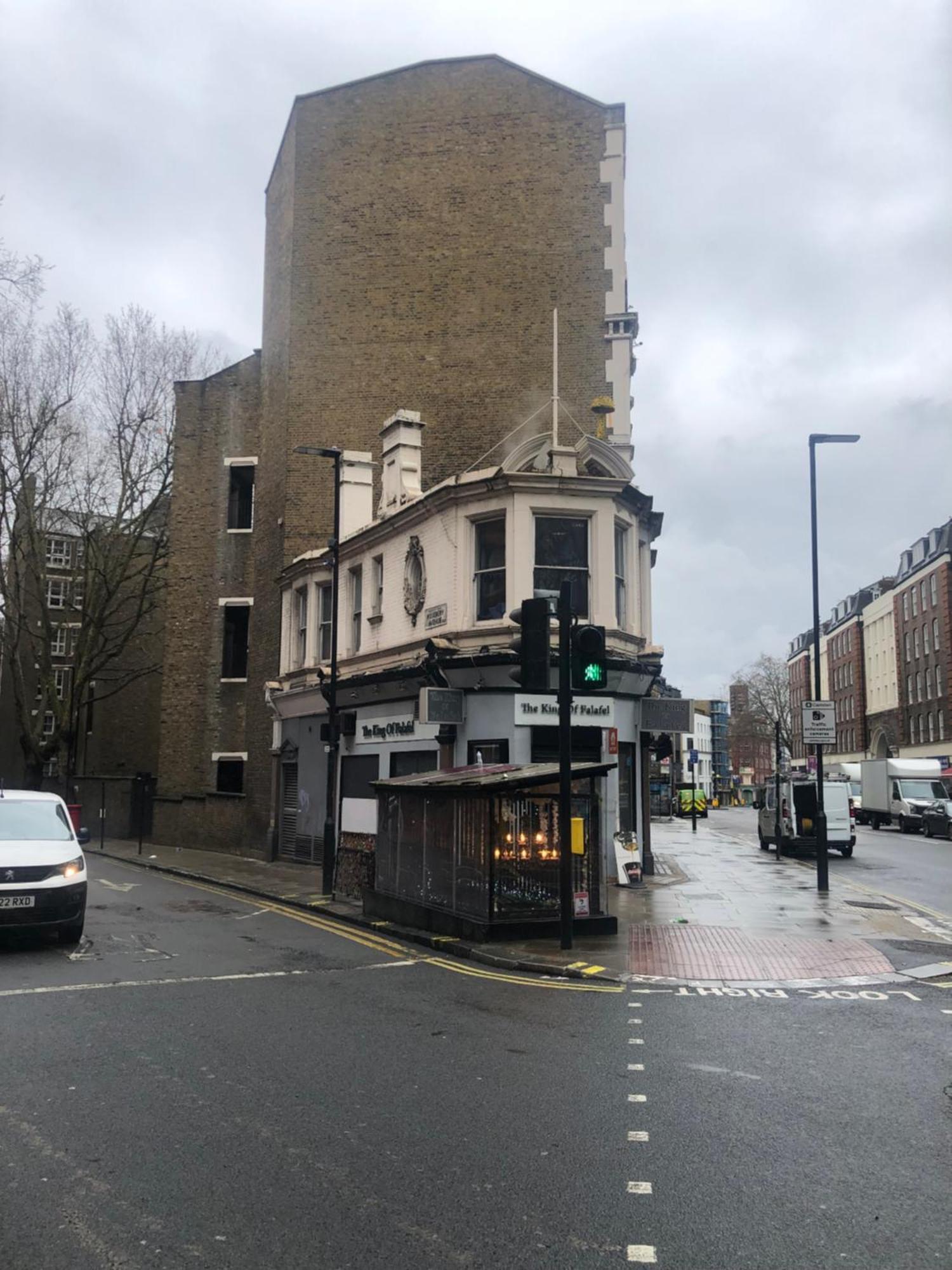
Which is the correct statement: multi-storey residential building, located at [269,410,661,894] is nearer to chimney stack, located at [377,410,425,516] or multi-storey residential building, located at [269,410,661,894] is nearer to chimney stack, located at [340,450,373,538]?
chimney stack, located at [377,410,425,516]

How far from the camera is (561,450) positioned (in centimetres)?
1914

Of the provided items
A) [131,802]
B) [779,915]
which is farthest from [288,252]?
[779,915]

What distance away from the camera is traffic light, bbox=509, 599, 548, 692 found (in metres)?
11.3

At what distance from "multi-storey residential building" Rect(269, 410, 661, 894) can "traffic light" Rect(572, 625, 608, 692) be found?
5891mm

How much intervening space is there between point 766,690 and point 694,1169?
3828 inches

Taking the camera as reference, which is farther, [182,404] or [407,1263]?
[182,404]

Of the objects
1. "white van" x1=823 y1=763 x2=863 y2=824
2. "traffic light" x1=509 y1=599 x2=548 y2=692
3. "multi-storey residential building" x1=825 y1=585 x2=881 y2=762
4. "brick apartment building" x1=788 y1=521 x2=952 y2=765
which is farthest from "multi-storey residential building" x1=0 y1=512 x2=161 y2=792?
"multi-storey residential building" x1=825 y1=585 x2=881 y2=762

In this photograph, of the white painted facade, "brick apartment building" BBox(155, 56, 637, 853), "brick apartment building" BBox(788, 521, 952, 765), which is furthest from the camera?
the white painted facade

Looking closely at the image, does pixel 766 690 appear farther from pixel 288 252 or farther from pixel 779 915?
pixel 779 915

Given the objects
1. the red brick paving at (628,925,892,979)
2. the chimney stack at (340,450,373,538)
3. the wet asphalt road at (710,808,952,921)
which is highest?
the chimney stack at (340,450,373,538)

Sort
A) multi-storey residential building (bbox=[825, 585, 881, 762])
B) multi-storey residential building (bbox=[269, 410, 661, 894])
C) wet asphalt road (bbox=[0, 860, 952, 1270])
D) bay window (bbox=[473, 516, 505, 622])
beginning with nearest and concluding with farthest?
wet asphalt road (bbox=[0, 860, 952, 1270]) < multi-storey residential building (bbox=[269, 410, 661, 894]) < bay window (bbox=[473, 516, 505, 622]) < multi-storey residential building (bbox=[825, 585, 881, 762])

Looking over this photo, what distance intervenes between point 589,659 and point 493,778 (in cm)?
202

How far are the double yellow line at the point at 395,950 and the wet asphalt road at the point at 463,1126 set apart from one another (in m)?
0.36

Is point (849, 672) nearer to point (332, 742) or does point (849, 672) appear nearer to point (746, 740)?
point (746, 740)
